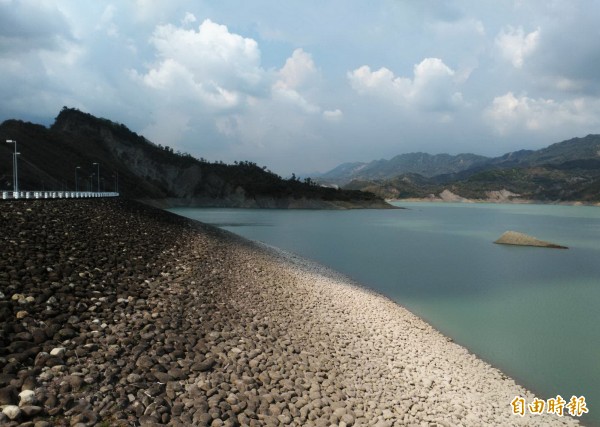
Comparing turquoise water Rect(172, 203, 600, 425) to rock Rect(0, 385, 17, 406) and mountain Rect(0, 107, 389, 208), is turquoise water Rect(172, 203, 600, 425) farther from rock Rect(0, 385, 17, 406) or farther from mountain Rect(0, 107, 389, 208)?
mountain Rect(0, 107, 389, 208)

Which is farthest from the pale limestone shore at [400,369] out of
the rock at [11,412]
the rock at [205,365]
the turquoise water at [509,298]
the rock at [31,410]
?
the rock at [11,412]

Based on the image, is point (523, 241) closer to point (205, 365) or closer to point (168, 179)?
point (205, 365)

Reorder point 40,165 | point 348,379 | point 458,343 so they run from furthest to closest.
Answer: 1. point 40,165
2. point 458,343
3. point 348,379

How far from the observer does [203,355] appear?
940 centimetres

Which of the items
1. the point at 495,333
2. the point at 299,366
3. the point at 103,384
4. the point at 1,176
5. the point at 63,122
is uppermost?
the point at 63,122

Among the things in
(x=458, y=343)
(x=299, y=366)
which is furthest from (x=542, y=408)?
(x=299, y=366)

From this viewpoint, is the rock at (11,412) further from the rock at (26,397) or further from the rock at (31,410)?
the rock at (26,397)

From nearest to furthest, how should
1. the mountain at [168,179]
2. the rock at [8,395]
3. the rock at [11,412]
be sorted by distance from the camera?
the rock at [11,412] < the rock at [8,395] < the mountain at [168,179]

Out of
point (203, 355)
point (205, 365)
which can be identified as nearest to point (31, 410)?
point (205, 365)

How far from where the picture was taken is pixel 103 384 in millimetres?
7387

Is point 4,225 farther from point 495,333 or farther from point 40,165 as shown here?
point 40,165

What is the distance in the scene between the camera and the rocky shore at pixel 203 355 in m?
7.17

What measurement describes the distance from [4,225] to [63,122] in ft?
639

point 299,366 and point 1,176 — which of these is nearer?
point 299,366
